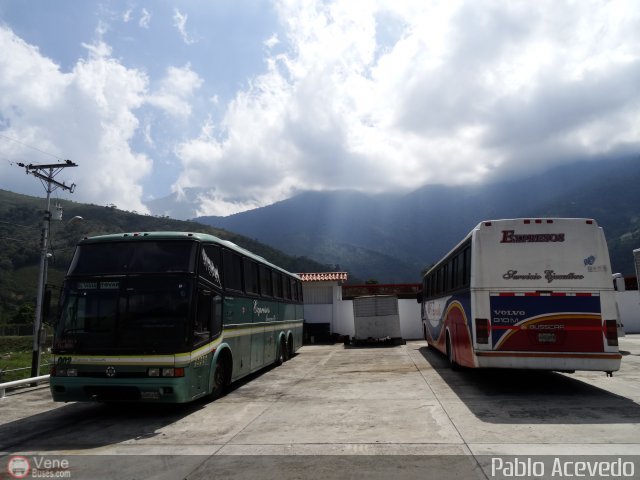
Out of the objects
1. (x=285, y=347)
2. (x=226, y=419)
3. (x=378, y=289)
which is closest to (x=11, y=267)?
(x=378, y=289)

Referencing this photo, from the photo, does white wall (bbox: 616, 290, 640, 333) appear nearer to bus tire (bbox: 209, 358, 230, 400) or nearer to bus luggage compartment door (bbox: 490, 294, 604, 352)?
bus luggage compartment door (bbox: 490, 294, 604, 352)

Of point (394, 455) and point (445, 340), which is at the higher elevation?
point (445, 340)

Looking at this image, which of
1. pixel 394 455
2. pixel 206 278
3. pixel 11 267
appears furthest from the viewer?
pixel 11 267

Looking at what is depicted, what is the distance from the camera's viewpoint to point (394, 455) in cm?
558

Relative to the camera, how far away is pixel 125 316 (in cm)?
786

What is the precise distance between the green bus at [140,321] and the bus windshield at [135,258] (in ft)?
0.06

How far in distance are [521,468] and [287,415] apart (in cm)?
406

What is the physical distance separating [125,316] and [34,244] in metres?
123

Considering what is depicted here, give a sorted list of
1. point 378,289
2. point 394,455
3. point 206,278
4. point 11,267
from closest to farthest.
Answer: point 394,455, point 206,278, point 378,289, point 11,267

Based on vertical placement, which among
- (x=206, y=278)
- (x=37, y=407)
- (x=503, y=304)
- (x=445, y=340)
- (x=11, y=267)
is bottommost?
(x=37, y=407)

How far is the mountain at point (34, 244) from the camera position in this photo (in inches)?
3540

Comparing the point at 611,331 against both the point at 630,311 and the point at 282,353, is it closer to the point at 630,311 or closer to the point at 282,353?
the point at 282,353

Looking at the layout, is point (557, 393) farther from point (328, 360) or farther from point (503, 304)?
point (328, 360)

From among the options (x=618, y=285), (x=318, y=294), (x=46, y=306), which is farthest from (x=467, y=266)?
(x=318, y=294)
